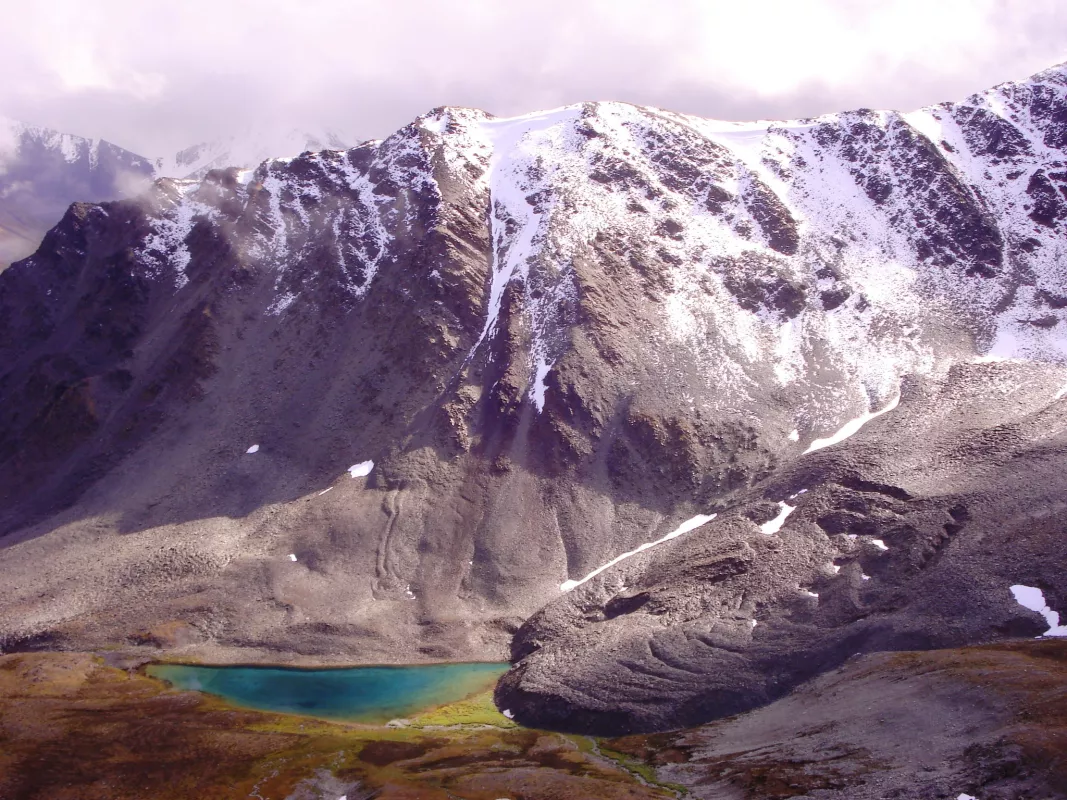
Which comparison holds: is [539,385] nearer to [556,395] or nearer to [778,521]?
[556,395]

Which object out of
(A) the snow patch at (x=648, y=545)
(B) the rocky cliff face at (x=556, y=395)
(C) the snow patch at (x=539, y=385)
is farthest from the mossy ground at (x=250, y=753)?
(C) the snow patch at (x=539, y=385)

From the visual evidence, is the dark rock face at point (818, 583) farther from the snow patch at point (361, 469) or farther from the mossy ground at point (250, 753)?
the snow patch at point (361, 469)

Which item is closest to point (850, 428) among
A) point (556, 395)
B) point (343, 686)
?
point (556, 395)

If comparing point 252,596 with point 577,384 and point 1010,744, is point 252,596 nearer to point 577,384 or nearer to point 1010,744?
point 577,384

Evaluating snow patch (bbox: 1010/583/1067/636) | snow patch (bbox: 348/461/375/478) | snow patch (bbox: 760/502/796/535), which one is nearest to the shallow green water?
snow patch (bbox: 760/502/796/535)

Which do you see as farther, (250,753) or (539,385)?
(539,385)

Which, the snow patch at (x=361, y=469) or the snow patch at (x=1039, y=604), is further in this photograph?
the snow patch at (x=361, y=469)
